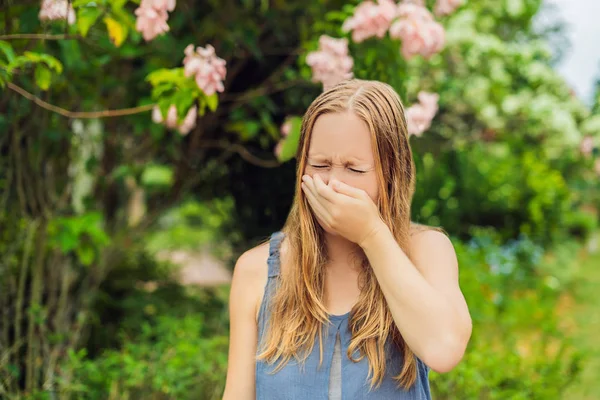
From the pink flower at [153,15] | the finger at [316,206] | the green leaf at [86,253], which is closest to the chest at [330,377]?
the finger at [316,206]

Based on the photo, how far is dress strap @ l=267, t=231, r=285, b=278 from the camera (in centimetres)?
153

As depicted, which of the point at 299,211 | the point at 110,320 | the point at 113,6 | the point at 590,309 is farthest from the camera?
the point at 590,309

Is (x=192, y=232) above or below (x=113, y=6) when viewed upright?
below

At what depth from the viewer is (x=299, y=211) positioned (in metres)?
1.49

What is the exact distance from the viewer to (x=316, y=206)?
4.45 feet

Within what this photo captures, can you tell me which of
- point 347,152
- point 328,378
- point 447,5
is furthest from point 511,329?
point 347,152

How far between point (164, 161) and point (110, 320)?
95 centimetres

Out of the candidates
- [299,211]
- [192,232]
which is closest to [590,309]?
[192,232]

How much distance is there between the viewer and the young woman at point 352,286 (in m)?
1.31

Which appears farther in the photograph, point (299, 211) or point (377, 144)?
point (299, 211)

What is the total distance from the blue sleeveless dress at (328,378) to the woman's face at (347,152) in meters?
0.29

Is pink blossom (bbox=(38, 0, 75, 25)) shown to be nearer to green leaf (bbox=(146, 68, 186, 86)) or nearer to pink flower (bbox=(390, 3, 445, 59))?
green leaf (bbox=(146, 68, 186, 86))

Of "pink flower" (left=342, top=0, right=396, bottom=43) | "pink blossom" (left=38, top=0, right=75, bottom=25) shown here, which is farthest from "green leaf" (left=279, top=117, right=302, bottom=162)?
"pink blossom" (left=38, top=0, right=75, bottom=25)

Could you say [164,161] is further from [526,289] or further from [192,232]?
[526,289]
